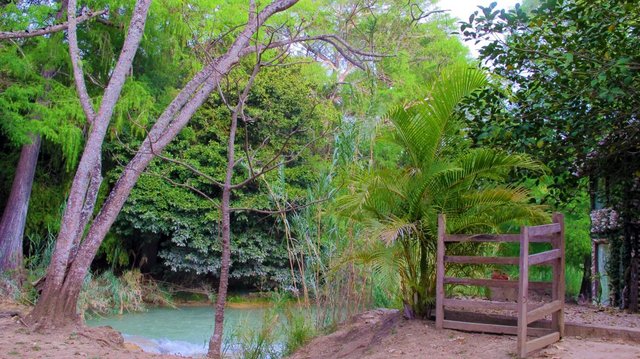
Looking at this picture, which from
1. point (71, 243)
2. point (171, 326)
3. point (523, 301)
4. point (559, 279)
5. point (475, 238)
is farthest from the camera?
point (171, 326)

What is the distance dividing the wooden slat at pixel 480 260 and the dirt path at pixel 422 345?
0.69m

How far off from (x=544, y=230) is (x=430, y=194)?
1.43 metres

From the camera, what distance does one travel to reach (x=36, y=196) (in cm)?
1508

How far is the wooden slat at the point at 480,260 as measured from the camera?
218 inches

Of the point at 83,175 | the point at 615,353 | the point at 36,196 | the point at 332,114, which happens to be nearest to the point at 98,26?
the point at 36,196

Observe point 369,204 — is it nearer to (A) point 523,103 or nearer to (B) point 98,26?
(A) point 523,103

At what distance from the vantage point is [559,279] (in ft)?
18.2

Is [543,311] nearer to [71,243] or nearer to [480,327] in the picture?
[480,327]

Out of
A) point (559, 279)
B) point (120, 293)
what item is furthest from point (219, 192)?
point (559, 279)

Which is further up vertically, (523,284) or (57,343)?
(523,284)

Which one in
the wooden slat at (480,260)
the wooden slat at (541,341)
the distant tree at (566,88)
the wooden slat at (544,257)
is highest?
the distant tree at (566,88)

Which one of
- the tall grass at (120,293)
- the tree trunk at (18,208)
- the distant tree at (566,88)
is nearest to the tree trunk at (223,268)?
the distant tree at (566,88)

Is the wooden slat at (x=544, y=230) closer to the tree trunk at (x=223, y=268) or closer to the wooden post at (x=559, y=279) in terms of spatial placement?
the wooden post at (x=559, y=279)

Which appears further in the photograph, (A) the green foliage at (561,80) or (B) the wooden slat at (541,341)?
(A) the green foliage at (561,80)
